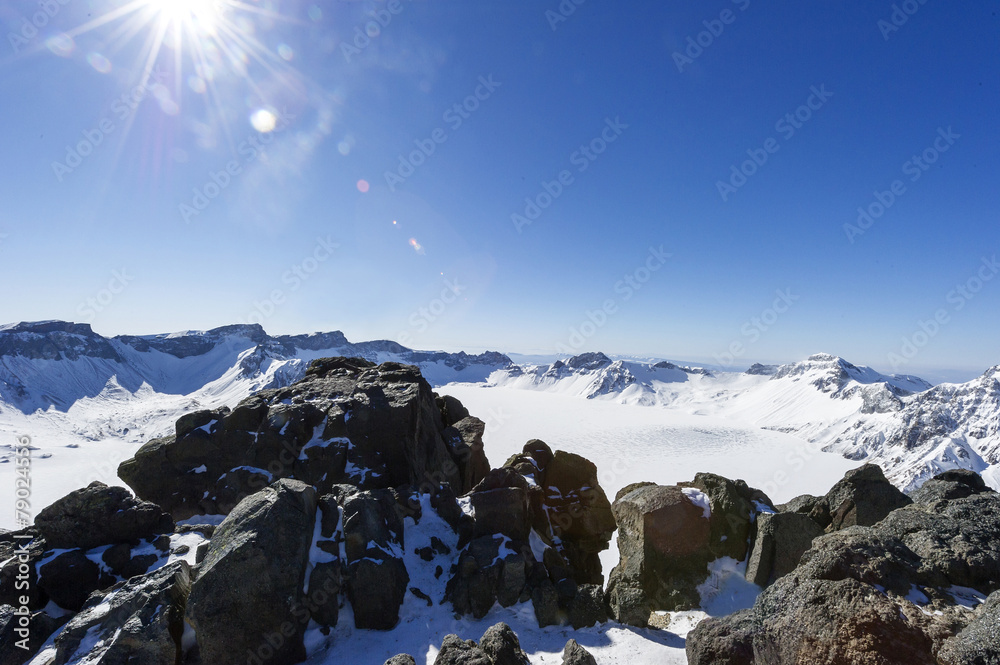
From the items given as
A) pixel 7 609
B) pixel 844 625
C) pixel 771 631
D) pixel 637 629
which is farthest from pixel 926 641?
pixel 7 609

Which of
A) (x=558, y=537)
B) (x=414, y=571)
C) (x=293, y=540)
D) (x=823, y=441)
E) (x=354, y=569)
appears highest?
(x=293, y=540)

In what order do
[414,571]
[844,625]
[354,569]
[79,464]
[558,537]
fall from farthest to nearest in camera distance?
[79,464], [558,537], [414,571], [354,569], [844,625]

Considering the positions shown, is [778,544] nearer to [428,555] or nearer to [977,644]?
[977,644]

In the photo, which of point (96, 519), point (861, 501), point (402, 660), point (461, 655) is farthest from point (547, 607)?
point (96, 519)

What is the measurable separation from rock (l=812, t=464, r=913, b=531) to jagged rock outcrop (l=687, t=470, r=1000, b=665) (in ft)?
24.7

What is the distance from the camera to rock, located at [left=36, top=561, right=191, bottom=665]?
13.3 m

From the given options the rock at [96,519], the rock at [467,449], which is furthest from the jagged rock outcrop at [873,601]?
the rock at [96,519]

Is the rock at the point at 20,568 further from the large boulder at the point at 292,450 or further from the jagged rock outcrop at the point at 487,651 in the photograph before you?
the jagged rock outcrop at the point at 487,651

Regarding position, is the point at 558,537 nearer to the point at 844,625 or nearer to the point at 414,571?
the point at 414,571

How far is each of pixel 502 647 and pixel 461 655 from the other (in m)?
1.33

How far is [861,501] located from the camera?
770 inches

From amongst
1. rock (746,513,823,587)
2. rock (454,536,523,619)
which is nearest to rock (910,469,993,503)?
rock (746,513,823,587)

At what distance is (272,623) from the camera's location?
15.7 meters

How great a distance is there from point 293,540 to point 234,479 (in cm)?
1440
